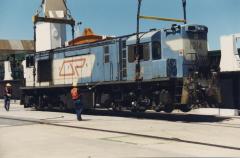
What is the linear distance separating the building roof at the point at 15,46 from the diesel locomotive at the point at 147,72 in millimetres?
53867

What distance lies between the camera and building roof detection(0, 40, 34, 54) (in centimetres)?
7712

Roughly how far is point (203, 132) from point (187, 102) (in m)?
4.27

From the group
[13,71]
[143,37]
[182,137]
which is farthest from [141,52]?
[13,71]

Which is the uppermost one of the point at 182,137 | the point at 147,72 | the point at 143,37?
the point at 143,37

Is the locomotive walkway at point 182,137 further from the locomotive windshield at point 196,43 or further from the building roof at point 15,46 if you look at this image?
the building roof at point 15,46

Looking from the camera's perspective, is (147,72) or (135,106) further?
(135,106)

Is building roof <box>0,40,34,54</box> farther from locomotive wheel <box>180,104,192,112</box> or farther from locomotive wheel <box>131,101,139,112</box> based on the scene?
locomotive wheel <box>180,104,192,112</box>

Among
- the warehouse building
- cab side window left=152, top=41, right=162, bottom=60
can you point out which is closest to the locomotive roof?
cab side window left=152, top=41, right=162, bottom=60

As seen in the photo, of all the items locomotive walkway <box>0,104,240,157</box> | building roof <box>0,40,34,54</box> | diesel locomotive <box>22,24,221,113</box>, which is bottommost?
locomotive walkway <box>0,104,240,157</box>

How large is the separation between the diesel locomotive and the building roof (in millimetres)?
53867

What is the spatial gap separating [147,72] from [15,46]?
6157 cm

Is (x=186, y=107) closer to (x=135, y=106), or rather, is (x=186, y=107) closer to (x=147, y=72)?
(x=147, y=72)

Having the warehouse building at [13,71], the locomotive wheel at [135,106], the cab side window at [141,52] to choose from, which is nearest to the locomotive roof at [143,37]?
the cab side window at [141,52]

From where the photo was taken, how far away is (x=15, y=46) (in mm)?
78188
